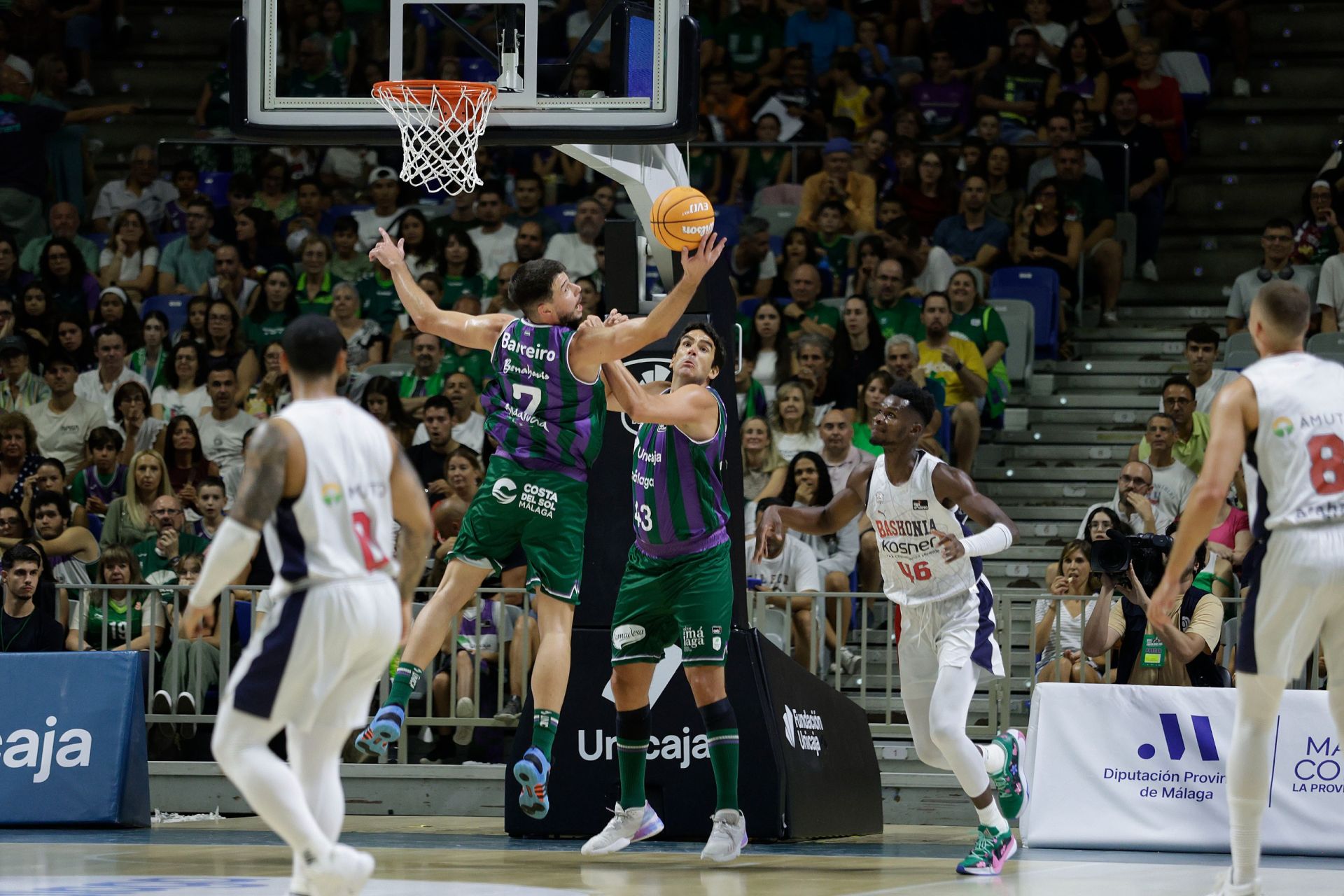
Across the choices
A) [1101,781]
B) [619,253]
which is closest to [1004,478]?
[1101,781]

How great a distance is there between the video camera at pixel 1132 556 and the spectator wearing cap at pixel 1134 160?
7.43 m

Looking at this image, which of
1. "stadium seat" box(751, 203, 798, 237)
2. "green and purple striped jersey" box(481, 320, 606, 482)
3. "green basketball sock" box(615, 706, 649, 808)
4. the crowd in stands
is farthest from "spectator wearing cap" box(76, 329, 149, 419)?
"green basketball sock" box(615, 706, 649, 808)

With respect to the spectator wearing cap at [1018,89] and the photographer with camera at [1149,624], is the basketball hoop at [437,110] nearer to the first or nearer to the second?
the photographer with camera at [1149,624]

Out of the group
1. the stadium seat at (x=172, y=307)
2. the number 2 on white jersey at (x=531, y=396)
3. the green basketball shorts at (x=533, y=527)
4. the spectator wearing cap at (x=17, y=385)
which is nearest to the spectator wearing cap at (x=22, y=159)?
the stadium seat at (x=172, y=307)

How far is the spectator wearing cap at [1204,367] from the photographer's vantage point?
14039 mm

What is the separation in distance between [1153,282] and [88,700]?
10.9 m

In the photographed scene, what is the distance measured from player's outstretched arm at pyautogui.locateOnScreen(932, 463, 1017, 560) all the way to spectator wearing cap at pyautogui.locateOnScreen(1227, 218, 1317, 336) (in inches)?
263

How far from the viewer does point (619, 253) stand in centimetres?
1003

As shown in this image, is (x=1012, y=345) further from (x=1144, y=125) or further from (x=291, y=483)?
(x=291, y=483)

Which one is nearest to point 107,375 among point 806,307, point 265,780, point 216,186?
point 216,186

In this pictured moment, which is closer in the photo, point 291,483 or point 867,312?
point 291,483

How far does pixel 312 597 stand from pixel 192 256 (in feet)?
38.7

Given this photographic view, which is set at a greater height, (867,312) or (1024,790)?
(867,312)

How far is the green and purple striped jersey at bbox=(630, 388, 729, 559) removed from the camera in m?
9.15
